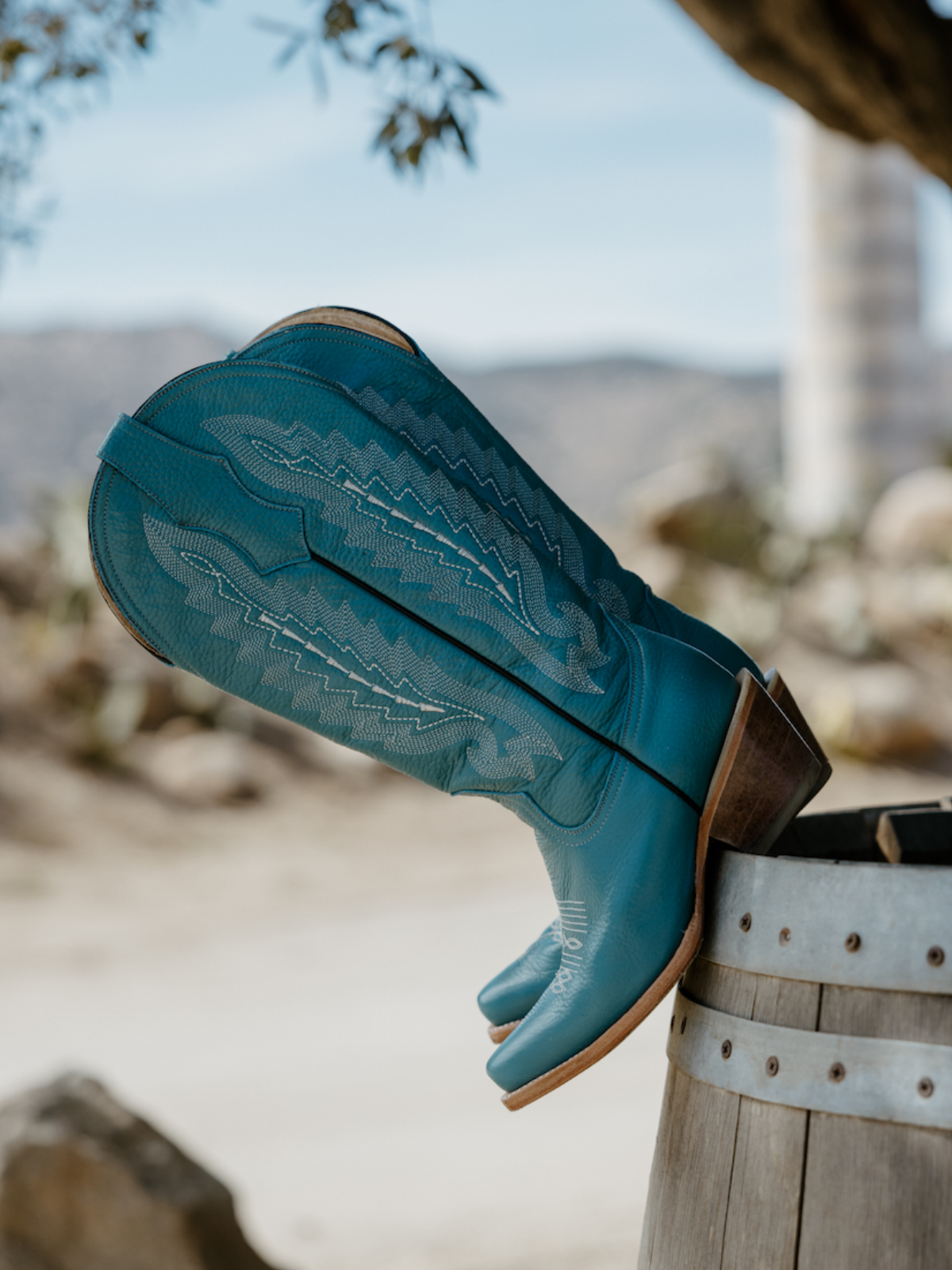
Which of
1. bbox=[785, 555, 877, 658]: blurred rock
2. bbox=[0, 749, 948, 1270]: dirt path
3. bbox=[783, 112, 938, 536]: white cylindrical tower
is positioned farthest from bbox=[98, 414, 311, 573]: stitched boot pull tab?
bbox=[783, 112, 938, 536]: white cylindrical tower

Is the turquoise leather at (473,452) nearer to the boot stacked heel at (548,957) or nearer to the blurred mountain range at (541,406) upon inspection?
the boot stacked heel at (548,957)

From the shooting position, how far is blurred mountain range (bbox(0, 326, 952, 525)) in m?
29.5

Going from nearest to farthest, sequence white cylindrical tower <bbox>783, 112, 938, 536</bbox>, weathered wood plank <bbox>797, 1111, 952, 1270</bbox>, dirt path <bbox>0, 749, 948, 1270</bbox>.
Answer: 1. weathered wood plank <bbox>797, 1111, 952, 1270</bbox>
2. dirt path <bbox>0, 749, 948, 1270</bbox>
3. white cylindrical tower <bbox>783, 112, 938, 536</bbox>

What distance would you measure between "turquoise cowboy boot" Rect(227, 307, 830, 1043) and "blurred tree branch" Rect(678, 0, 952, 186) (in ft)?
4.52

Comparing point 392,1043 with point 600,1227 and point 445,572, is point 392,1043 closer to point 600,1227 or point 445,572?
point 600,1227

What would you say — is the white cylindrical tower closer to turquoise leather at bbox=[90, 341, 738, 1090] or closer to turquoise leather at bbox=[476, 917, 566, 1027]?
turquoise leather at bbox=[476, 917, 566, 1027]

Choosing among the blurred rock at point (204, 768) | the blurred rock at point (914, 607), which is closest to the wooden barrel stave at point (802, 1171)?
the blurred rock at point (204, 768)

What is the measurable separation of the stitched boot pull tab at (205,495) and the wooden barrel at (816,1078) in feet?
1.43

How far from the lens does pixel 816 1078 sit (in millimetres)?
865

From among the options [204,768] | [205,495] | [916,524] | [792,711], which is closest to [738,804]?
[792,711]

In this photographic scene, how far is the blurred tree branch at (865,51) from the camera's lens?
81.3 inches

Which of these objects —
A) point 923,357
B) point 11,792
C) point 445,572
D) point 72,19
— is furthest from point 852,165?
point 445,572

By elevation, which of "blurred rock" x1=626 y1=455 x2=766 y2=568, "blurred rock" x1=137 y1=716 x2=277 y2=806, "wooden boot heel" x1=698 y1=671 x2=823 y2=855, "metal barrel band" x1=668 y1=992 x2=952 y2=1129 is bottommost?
"metal barrel band" x1=668 y1=992 x2=952 y2=1129

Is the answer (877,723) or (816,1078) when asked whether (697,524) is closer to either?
(877,723)
